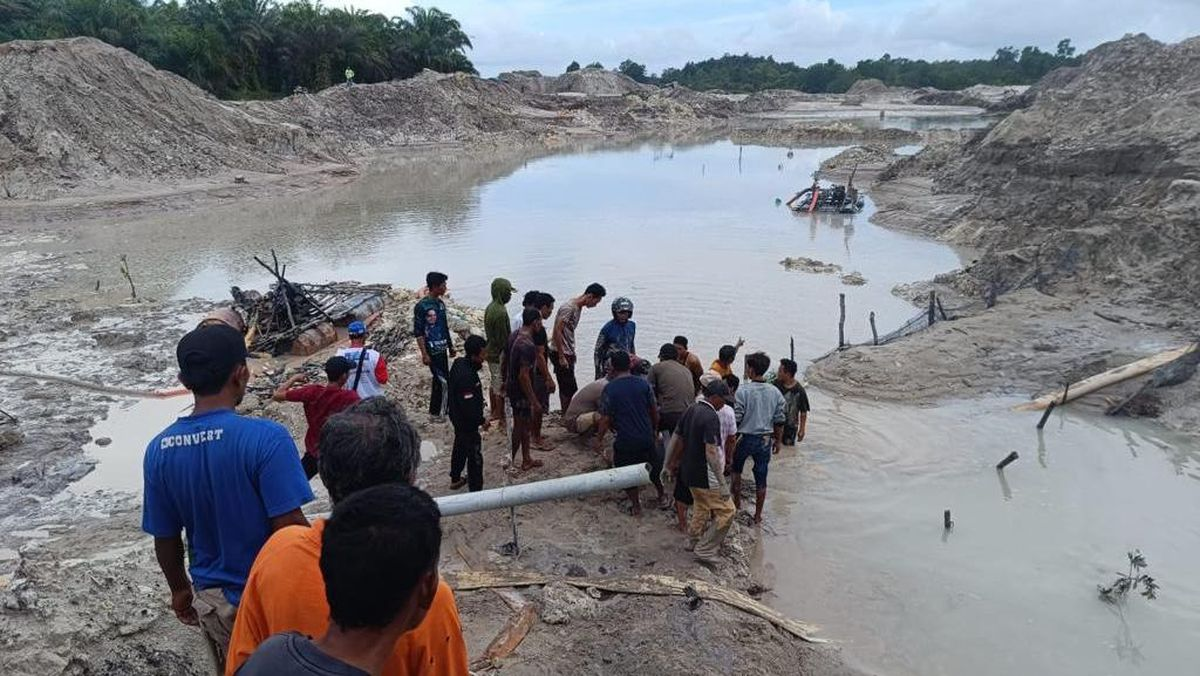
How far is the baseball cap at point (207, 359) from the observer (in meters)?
3.02

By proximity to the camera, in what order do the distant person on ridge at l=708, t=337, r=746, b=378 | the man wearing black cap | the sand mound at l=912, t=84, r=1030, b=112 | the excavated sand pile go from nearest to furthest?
the man wearing black cap
the distant person on ridge at l=708, t=337, r=746, b=378
the excavated sand pile
the sand mound at l=912, t=84, r=1030, b=112

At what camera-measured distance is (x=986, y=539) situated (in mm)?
7387

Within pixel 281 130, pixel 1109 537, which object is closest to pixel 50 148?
pixel 281 130

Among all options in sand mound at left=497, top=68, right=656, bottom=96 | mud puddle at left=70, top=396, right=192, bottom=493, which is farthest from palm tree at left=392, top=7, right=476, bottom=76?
mud puddle at left=70, top=396, right=192, bottom=493

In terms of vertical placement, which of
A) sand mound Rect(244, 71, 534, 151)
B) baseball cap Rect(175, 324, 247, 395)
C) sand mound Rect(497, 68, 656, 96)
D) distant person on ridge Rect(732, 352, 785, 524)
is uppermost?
sand mound Rect(497, 68, 656, 96)

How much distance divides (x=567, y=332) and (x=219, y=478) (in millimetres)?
6005

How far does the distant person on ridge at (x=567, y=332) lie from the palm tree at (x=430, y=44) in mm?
66453

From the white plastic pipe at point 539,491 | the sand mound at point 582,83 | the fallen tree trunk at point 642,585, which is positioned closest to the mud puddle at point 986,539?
the fallen tree trunk at point 642,585

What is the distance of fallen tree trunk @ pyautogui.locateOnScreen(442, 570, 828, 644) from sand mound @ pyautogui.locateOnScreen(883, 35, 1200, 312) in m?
11.5

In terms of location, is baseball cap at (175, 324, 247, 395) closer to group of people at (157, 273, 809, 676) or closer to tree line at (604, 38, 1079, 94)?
group of people at (157, 273, 809, 676)

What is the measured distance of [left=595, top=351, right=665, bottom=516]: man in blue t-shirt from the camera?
6867 millimetres

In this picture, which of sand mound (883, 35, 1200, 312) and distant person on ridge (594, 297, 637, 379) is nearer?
distant person on ridge (594, 297, 637, 379)

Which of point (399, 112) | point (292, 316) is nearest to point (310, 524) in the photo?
point (292, 316)

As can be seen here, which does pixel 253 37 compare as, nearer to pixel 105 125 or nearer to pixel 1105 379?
pixel 105 125
